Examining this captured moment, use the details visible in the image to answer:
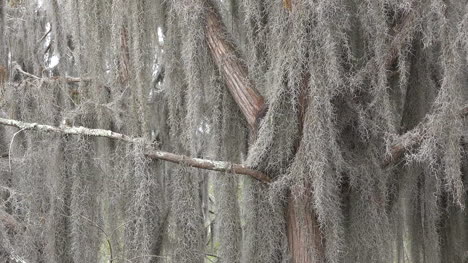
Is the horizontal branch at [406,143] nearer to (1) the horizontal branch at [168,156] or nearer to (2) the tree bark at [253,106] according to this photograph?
(2) the tree bark at [253,106]

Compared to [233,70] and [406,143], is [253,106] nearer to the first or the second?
[233,70]

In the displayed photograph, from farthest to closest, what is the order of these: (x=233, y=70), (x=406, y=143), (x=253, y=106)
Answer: (x=233, y=70) < (x=253, y=106) < (x=406, y=143)

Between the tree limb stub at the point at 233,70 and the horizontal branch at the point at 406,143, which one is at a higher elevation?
the tree limb stub at the point at 233,70

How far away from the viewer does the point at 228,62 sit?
400 centimetres

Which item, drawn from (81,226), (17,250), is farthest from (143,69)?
(17,250)

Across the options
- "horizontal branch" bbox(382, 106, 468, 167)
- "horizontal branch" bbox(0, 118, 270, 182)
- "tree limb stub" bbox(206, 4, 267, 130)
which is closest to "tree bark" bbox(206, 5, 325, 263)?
"tree limb stub" bbox(206, 4, 267, 130)

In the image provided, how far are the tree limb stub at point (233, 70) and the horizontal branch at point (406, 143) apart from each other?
2.27 feet

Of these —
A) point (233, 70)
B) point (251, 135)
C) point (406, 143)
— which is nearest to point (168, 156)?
point (251, 135)

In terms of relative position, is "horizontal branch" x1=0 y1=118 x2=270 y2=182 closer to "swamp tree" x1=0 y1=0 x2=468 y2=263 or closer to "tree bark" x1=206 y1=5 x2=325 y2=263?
"swamp tree" x1=0 y1=0 x2=468 y2=263

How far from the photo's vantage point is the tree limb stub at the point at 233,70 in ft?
12.6

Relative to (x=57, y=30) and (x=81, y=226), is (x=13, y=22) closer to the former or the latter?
(x=57, y=30)

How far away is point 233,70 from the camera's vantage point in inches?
157

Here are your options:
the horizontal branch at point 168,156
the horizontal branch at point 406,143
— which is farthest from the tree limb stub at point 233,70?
the horizontal branch at point 406,143

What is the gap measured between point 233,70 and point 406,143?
3.46 ft
